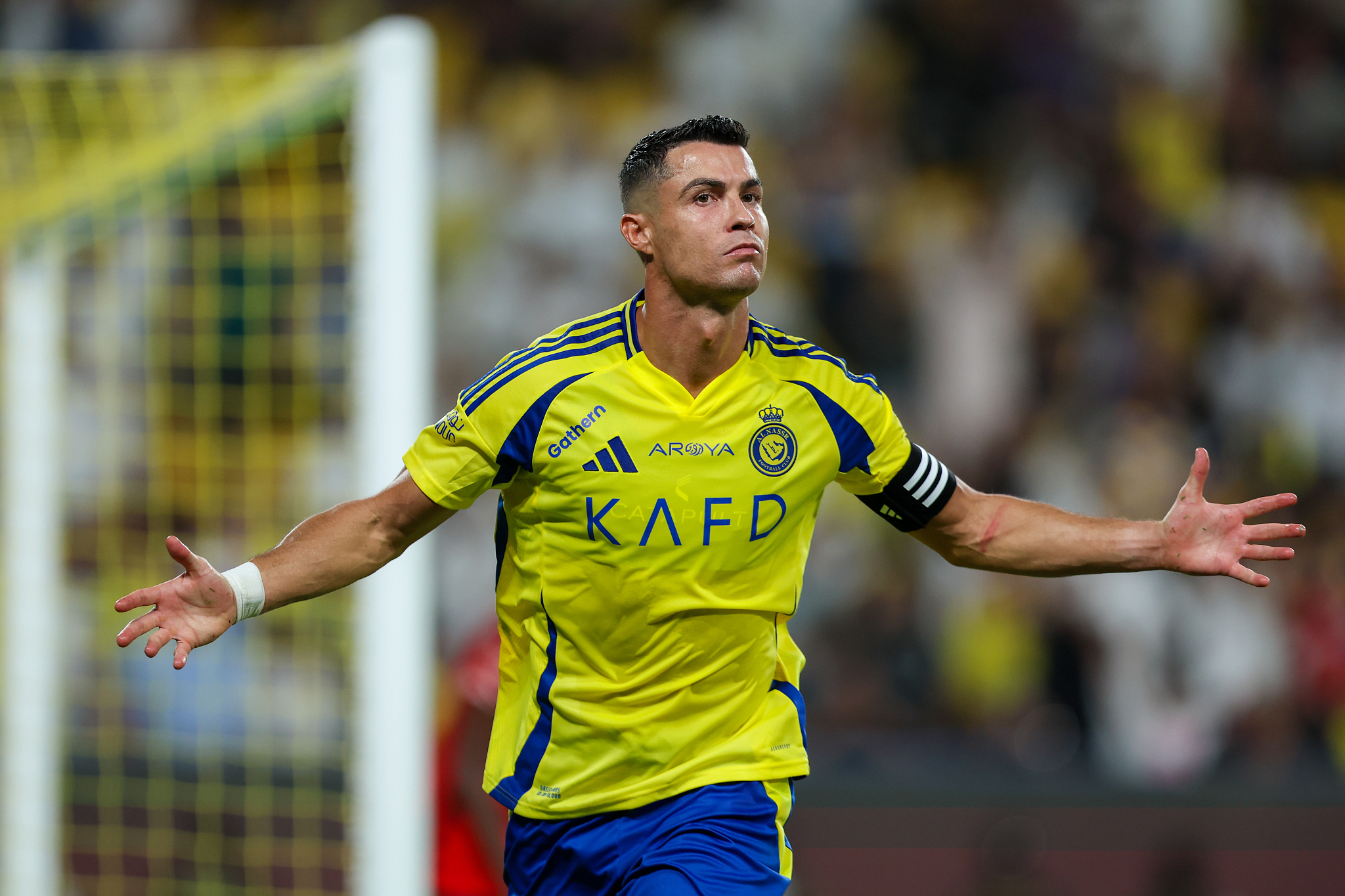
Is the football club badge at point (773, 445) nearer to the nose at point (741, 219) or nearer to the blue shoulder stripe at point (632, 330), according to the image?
the blue shoulder stripe at point (632, 330)

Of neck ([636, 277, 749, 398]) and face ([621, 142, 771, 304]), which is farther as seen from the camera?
neck ([636, 277, 749, 398])

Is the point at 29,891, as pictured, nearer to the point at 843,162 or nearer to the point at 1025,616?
the point at 1025,616

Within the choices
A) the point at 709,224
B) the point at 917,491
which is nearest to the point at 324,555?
the point at 709,224

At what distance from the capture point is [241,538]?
8.85 metres

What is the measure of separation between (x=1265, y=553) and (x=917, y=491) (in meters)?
0.92

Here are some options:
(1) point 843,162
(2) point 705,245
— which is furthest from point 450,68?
(2) point 705,245

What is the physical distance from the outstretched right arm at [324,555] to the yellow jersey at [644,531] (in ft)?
0.32

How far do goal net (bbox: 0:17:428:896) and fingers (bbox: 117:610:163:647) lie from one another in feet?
7.08

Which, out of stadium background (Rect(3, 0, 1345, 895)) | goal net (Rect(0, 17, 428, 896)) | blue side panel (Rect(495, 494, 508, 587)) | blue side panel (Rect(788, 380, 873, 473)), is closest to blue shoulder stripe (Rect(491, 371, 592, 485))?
blue side panel (Rect(495, 494, 508, 587))

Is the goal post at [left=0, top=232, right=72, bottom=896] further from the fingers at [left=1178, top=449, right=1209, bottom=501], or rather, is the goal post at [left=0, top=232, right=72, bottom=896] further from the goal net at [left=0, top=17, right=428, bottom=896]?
the fingers at [left=1178, top=449, right=1209, bottom=501]

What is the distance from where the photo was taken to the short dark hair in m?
4.07

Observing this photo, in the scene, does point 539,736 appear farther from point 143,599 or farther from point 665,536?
point 143,599

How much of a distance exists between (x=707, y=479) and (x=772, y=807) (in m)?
0.91

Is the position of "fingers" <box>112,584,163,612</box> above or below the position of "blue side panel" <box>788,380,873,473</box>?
below
